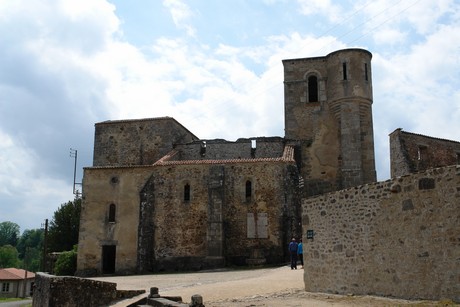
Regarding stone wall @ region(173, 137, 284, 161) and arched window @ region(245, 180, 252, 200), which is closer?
arched window @ region(245, 180, 252, 200)

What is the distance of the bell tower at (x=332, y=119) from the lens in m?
32.8

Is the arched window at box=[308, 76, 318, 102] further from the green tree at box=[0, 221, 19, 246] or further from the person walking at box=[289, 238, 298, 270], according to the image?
the green tree at box=[0, 221, 19, 246]

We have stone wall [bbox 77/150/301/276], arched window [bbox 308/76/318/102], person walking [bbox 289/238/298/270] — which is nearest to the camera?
person walking [bbox 289/238/298/270]

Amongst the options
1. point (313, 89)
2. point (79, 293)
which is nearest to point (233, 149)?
point (313, 89)

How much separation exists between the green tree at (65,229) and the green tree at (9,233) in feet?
325

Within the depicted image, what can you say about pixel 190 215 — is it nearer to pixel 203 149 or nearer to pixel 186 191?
pixel 186 191

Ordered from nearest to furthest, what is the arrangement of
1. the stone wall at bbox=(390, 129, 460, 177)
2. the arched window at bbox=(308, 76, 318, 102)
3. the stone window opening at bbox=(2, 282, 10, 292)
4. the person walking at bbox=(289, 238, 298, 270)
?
the person walking at bbox=(289, 238, 298, 270) < the stone wall at bbox=(390, 129, 460, 177) < the arched window at bbox=(308, 76, 318, 102) < the stone window opening at bbox=(2, 282, 10, 292)

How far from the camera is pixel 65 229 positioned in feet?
153

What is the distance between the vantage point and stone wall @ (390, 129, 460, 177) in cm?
3050

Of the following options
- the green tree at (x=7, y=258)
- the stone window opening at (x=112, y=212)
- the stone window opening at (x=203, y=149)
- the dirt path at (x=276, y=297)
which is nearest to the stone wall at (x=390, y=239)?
the dirt path at (x=276, y=297)

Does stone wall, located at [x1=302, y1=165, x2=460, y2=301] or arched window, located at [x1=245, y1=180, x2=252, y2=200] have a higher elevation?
arched window, located at [x1=245, y1=180, x2=252, y2=200]

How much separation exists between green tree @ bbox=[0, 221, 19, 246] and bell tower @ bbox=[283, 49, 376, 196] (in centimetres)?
12189

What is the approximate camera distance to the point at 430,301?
387 inches

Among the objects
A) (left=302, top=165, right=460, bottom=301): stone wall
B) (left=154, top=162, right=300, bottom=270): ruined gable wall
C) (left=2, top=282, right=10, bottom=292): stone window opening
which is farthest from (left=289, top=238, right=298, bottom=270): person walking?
(left=2, top=282, right=10, bottom=292): stone window opening
